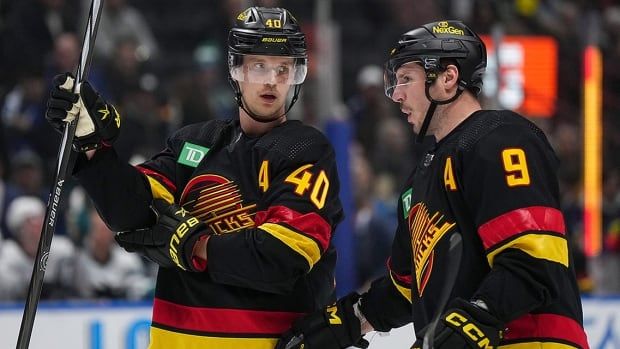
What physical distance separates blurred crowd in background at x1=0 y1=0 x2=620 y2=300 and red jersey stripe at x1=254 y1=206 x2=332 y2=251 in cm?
295

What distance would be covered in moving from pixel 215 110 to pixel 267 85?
15.4 ft

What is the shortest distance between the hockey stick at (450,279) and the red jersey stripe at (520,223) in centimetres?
9

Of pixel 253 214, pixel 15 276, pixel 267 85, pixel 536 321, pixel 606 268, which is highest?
pixel 267 85

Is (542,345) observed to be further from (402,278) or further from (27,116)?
(27,116)

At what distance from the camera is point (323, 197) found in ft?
11.3

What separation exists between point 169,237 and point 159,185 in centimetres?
26

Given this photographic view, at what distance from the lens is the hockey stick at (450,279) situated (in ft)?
9.37

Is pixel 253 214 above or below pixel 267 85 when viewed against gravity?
below

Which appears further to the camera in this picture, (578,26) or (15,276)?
(578,26)

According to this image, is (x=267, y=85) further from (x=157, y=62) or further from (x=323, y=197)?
(x=157, y=62)

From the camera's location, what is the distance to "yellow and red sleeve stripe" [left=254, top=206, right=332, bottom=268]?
10.9 feet

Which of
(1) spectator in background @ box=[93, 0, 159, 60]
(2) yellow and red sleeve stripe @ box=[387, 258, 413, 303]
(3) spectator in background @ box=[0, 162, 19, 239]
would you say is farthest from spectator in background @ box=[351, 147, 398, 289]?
(2) yellow and red sleeve stripe @ box=[387, 258, 413, 303]

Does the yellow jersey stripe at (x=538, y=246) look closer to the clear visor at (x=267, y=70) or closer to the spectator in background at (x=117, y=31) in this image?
the clear visor at (x=267, y=70)

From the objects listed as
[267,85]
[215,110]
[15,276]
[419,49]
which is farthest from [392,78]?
[215,110]
